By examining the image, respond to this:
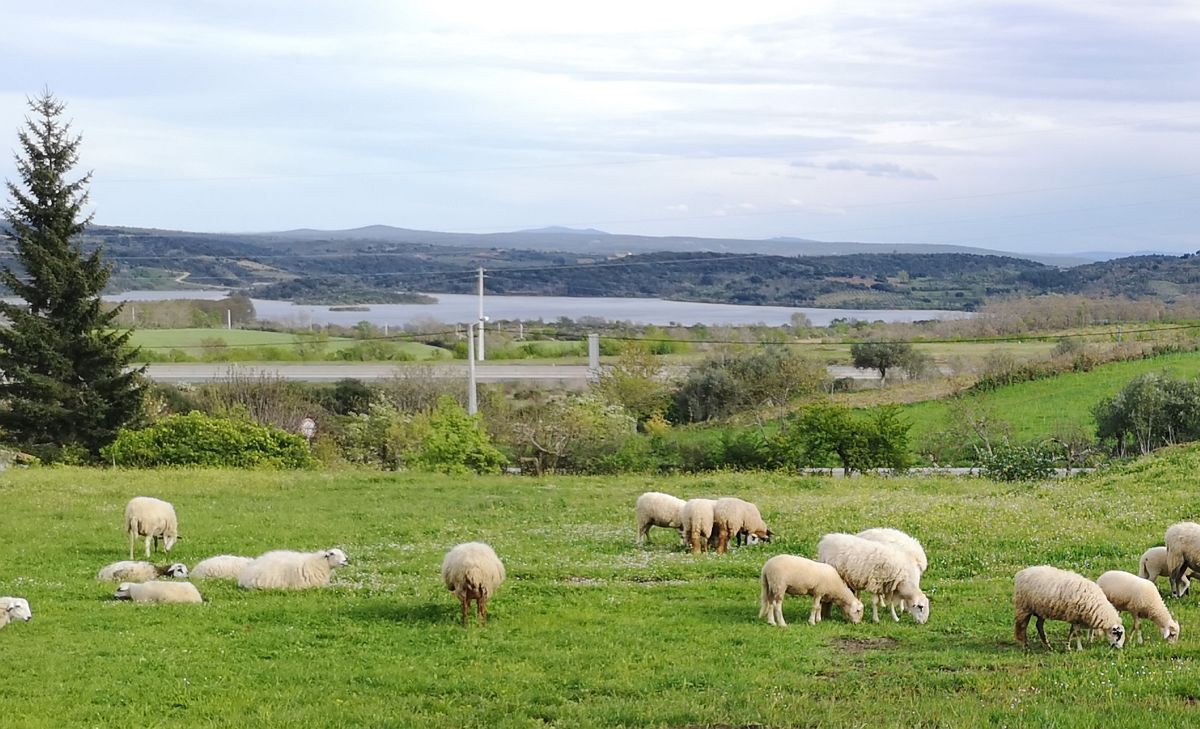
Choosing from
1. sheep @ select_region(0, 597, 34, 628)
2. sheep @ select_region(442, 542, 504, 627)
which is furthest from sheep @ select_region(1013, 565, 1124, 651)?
sheep @ select_region(0, 597, 34, 628)

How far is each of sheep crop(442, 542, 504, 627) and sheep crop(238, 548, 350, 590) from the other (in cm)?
364

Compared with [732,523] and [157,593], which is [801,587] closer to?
[732,523]

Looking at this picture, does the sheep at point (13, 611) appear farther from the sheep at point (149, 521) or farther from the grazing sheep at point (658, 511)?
the grazing sheep at point (658, 511)

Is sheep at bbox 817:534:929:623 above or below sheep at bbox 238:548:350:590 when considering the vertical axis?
above

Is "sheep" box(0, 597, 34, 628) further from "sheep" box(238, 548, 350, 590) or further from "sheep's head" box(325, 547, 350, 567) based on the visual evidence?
"sheep's head" box(325, 547, 350, 567)

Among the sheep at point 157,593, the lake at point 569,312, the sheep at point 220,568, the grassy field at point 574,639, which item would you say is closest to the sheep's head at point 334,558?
the grassy field at point 574,639

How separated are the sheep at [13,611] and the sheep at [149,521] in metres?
5.77

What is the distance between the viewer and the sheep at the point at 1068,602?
13.2 metres

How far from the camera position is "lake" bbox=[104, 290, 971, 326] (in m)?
100

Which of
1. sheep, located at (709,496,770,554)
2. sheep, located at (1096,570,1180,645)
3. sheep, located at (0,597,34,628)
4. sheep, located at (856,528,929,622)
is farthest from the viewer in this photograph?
sheep, located at (709,496,770,554)

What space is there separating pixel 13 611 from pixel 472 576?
6.32 meters

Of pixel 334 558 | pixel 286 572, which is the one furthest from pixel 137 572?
pixel 334 558

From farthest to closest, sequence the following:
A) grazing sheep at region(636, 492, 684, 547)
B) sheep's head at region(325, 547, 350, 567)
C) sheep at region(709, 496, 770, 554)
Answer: grazing sheep at region(636, 492, 684, 547) < sheep at region(709, 496, 770, 554) < sheep's head at region(325, 547, 350, 567)

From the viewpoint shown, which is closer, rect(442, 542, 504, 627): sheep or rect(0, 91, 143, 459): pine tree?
rect(442, 542, 504, 627): sheep
